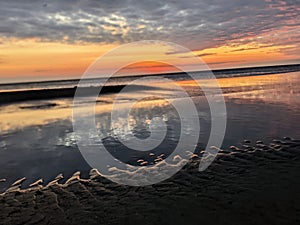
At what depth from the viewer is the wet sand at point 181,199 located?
5680 mm

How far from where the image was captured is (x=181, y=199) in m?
6.50

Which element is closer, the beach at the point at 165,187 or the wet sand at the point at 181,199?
the wet sand at the point at 181,199

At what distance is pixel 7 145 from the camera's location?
12.1m

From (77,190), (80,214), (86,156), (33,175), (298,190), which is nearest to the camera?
(80,214)

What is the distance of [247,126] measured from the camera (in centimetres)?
1364

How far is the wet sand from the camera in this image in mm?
5680

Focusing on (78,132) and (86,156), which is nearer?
(86,156)

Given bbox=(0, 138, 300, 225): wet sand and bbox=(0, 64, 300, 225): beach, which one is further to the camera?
bbox=(0, 64, 300, 225): beach

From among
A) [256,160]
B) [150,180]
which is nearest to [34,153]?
[150,180]

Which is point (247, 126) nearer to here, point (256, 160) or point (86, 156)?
point (256, 160)

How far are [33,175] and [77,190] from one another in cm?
204

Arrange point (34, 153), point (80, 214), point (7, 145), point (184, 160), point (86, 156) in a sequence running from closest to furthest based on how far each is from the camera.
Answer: point (80, 214) → point (184, 160) → point (86, 156) → point (34, 153) → point (7, 145)

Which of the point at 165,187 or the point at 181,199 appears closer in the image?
the point at 181,199

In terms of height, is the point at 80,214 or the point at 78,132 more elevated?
the point at 78,132
